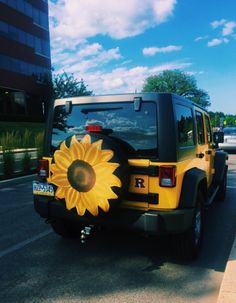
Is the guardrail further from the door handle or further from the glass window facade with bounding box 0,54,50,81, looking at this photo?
the glass window facade with bounding box 0,54,50,81

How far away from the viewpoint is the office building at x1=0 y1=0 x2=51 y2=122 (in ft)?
144

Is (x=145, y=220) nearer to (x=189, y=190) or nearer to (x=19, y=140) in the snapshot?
(x=189, y=190)

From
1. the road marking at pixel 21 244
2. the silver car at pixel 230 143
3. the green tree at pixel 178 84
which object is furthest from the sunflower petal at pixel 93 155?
the green tree at pixel 178 84

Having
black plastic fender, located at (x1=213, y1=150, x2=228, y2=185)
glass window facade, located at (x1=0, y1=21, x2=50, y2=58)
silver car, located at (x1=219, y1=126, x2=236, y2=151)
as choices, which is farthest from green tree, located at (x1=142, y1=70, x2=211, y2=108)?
black plastic fender, located at (x1=213, y1=150, x2=228, y2=185)

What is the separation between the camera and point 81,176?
4.08m

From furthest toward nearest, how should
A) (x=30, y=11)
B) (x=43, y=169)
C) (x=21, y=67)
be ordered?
(x=30, y=11), (x=21, y=67), (x=43, y=169)

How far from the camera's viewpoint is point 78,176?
→ 4.10 metres

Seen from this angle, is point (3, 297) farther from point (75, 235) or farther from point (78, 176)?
point (75, 235)

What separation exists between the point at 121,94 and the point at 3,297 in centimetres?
247

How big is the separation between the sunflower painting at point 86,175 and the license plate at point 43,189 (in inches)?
18.8

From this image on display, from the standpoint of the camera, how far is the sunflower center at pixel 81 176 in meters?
4.03

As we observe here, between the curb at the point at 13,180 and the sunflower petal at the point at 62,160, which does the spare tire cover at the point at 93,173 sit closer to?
the sunflower petal at the point at 62,160

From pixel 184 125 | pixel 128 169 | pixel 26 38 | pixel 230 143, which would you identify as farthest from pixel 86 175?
pixel 26 38

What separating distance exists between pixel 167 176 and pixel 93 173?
786mm
